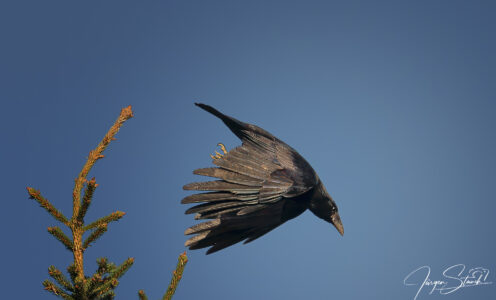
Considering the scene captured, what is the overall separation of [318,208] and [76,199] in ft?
7.88

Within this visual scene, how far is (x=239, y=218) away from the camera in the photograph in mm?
4922

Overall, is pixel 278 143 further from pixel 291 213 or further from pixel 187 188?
pixel 187 188

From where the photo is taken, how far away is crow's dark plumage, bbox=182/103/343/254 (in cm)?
490

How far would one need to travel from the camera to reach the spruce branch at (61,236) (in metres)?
3.77

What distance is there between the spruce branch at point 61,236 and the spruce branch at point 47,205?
111 millimetres

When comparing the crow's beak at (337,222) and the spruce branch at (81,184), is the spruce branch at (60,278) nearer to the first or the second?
the spruce branch at (81,184)

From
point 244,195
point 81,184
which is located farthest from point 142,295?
point 244,195

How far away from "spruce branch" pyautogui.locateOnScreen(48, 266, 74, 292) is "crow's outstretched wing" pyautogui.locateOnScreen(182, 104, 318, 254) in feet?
4.64

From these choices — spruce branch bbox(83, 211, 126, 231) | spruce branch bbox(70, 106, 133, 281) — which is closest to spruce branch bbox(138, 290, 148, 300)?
spruce branch bbox(70, 106, 133, 281)

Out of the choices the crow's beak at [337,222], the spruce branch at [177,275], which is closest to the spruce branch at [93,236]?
the spruce branch at [177,275]

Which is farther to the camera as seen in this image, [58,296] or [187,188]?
[187,188]

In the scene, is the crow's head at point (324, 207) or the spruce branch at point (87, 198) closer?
the spruce branch at point (87, 198)

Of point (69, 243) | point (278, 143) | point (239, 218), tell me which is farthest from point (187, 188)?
point (69, 243)

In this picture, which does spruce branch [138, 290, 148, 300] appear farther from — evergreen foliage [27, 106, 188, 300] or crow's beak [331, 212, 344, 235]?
crow's beak [331, 212, 344, 235]
